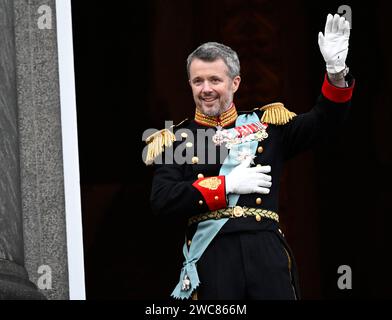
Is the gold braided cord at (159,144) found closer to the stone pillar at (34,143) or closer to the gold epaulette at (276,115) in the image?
the gold epaulette at (276,115)

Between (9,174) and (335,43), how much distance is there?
6.42 feet

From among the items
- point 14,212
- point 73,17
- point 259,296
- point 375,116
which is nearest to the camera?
point 259,296

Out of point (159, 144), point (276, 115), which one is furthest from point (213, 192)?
point (276, 115)

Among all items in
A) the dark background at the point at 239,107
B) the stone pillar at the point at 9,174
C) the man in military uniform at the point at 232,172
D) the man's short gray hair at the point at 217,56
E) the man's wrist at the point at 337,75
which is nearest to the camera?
the man in military uniform at the point at 232,172

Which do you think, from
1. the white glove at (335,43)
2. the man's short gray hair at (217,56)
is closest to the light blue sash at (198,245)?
the man's short gray hair at (217,56)

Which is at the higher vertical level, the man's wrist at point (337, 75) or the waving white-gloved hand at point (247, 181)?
the man's wrist at point (337, 75)

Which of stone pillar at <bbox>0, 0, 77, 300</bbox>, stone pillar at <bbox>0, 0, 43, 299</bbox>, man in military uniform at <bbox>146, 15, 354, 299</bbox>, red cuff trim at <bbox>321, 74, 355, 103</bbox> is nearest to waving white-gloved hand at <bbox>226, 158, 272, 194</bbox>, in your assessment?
man in military uniform at <bbox>146, 15, 354, 299</bbox>

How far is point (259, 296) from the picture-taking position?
6055mm

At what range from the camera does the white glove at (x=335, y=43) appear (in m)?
6.18

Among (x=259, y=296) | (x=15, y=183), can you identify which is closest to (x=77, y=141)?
(x=15, y=183)

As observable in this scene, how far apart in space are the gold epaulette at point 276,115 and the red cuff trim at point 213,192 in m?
0.47
